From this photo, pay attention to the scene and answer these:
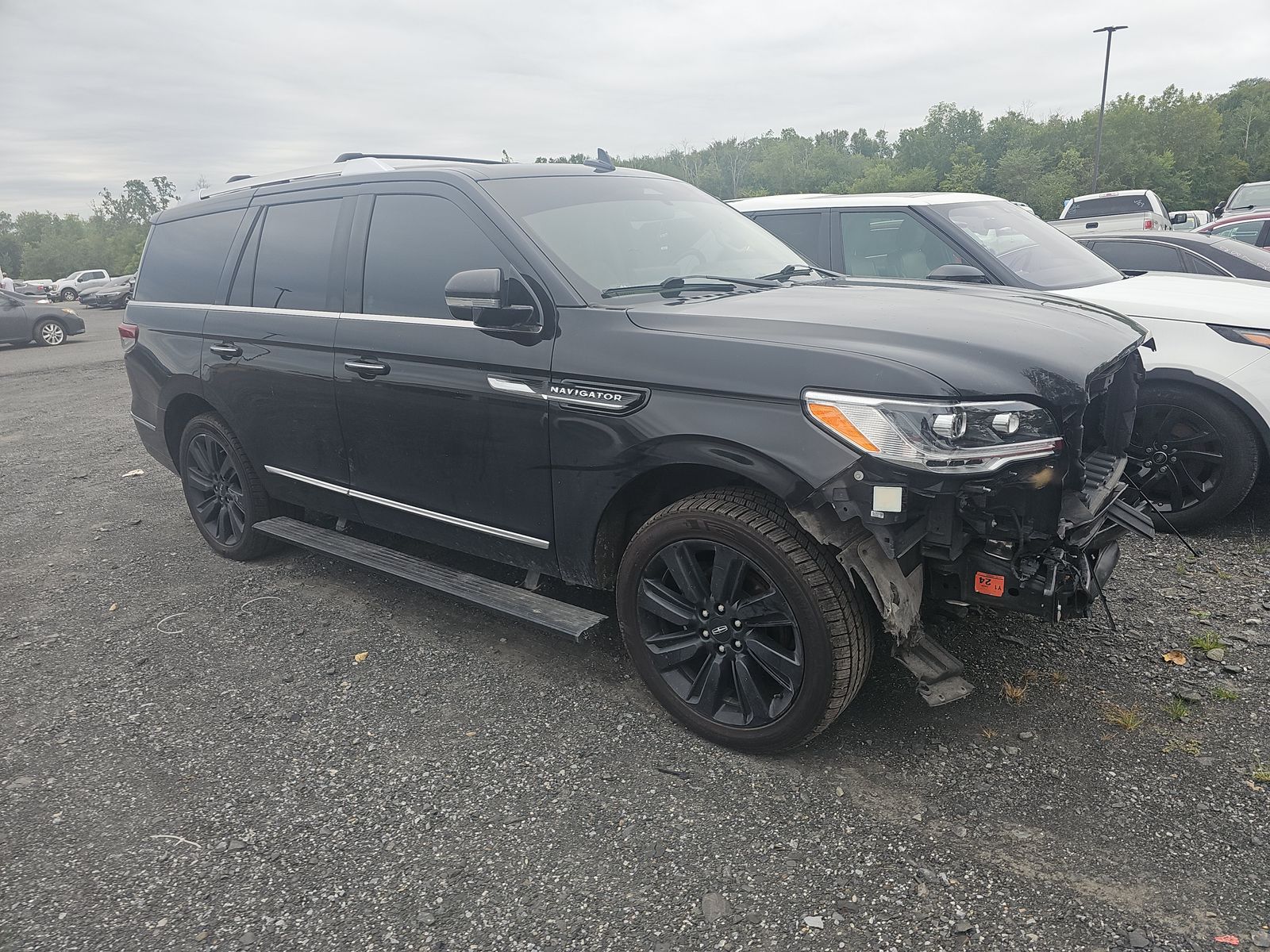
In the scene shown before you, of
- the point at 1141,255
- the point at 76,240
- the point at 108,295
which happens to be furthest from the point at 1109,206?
the point at 76,240

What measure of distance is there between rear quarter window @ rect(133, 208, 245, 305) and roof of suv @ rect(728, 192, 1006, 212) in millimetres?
3300

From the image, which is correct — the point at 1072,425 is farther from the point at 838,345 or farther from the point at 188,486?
the point at 188,486

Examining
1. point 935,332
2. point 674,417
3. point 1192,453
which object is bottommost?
point 1192,453

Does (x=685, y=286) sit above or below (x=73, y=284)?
above

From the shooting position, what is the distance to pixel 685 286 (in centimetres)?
338

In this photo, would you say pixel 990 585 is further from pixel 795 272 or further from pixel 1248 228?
pixel 1248 228

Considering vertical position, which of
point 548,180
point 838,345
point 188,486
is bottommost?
point 188,486

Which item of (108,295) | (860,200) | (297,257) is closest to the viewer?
(297,257)

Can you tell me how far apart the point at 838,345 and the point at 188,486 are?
4193 millimetres

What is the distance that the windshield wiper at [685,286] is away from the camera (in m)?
3.26

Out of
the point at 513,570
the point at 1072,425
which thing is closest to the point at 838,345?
the point at 1072,425

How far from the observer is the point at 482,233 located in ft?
11.1

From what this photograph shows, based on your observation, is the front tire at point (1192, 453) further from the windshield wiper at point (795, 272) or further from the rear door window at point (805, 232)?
the rear door window at point (805, 232)

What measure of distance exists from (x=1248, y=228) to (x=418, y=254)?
42.9 feet
